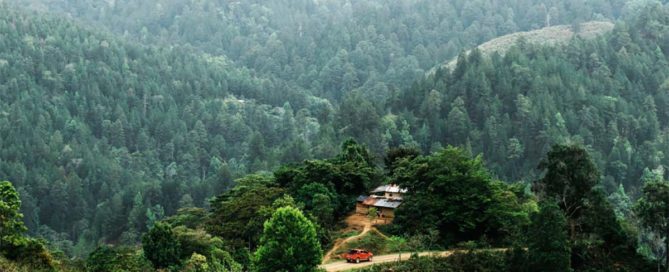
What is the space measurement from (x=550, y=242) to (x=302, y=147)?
82564 millimetres

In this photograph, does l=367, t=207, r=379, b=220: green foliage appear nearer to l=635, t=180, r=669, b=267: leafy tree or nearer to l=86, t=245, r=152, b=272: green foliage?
l=86, t=245, r=152, b=272: green foliage

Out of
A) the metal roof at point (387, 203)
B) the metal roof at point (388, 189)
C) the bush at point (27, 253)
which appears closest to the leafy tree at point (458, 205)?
the metal roof at point (387, 203)

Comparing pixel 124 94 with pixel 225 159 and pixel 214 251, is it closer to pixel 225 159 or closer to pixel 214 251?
pixel 225 159

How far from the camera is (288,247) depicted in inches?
1515

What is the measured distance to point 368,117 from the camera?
12300 centimetres

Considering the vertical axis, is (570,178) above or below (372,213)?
above

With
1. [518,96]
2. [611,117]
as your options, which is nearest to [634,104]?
[611,117]

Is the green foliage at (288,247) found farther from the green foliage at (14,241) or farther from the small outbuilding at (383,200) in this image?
the small outbuilding at (383,200)

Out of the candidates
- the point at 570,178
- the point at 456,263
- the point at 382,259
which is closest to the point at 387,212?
the point at 382,259

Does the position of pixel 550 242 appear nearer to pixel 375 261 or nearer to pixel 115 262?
pixel 375 261

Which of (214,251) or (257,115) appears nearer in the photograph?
(214,251)

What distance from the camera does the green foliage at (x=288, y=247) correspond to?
38.3 metres

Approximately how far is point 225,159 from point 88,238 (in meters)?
47.1

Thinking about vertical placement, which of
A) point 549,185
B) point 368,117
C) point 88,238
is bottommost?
point 88,238
